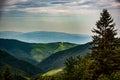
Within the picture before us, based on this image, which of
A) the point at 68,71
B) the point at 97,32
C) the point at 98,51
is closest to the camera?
the point at 98,51

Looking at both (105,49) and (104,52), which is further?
(105,49)

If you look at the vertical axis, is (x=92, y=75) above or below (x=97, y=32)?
below

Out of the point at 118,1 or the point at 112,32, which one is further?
the point at 112,32

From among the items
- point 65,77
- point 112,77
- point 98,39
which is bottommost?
point 65,77

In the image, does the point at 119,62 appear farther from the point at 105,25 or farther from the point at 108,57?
the point at 105,25

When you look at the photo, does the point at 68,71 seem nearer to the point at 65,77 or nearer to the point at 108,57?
the point at 65,77

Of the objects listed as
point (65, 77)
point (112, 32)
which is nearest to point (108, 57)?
point (112, 32)

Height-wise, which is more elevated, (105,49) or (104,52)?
(105,49)

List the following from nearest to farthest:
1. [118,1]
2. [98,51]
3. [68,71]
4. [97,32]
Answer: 1. [118,1]
2. [98,51]
3. [97,32]
4. [68,71]
